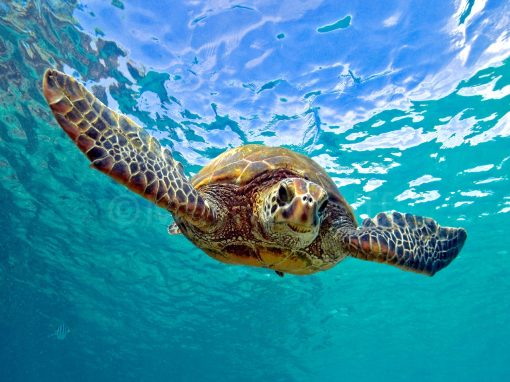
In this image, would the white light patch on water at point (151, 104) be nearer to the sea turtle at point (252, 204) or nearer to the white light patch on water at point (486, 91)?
the sea turtle at point (252, 204)

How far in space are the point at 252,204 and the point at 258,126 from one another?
7.55m

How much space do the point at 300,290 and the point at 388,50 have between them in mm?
19938

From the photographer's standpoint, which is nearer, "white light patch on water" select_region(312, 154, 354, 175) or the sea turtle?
the sea turtle

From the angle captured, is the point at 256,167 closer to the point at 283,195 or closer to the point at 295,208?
the point at 283,195

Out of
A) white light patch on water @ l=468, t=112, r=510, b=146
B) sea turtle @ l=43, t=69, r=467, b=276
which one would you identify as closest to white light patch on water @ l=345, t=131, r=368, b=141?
white light patch on water @ l=468, t=112, r=510, b=146

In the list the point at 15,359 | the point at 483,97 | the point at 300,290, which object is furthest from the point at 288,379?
the point at 483,97

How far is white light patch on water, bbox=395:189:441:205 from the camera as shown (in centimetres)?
1491

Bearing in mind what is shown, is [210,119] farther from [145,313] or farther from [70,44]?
[145,313]

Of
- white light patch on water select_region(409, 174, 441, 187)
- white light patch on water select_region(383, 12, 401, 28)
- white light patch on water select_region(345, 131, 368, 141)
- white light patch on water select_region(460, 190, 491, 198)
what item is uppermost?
white light patch on water select_region(460, 190, 491, 198)

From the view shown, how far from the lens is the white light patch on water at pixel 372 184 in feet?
45.9

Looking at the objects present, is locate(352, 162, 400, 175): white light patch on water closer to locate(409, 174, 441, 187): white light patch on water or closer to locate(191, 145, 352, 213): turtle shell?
locate(409, 174, 441, 187): white light patch on water

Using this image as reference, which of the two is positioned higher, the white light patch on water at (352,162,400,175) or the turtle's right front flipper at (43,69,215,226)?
the white light patch on water at (352,162,400,175)

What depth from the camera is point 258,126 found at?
11.4m

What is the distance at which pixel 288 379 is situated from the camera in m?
57.1
